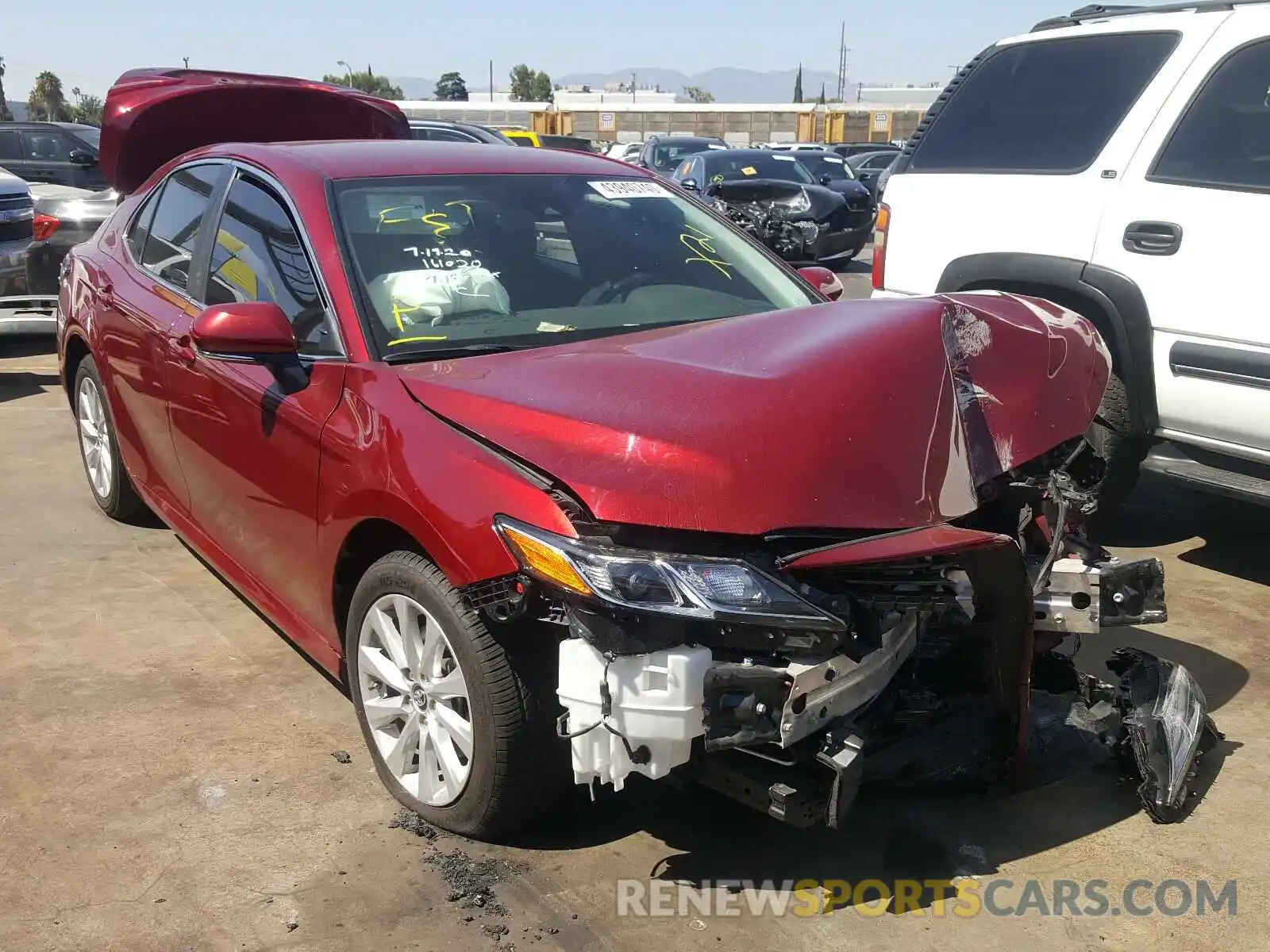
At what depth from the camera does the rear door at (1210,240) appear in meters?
4.25

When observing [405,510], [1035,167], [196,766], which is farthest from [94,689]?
[1035,167]

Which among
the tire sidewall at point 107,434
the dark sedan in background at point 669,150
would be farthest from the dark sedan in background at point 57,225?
the dark sedan in background at point 669,150

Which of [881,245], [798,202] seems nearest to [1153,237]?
[881,245]

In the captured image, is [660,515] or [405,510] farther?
[405,510]

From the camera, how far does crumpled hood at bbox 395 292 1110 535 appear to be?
8.23 ft

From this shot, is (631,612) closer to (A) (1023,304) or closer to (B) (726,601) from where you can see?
(B) (726,601)

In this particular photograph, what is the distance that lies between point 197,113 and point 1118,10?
4.35m

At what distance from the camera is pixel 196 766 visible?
11.0 feet

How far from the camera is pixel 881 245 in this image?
5664 millimetres

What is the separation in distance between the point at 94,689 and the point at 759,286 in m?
2.53

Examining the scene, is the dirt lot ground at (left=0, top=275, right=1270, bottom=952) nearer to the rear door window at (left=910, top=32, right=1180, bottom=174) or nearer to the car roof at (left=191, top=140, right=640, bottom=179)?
the car roof at (left=191, top=140, right=640, bottom=179)

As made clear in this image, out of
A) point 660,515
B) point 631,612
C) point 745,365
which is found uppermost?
point 745,365

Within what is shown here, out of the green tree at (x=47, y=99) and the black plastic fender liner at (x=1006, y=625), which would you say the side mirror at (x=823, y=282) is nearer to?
the black plastic fender liner at (x=1006, y=625)

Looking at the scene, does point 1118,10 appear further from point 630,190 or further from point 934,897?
point 934,897
